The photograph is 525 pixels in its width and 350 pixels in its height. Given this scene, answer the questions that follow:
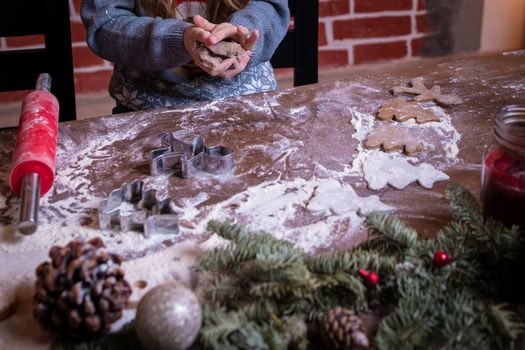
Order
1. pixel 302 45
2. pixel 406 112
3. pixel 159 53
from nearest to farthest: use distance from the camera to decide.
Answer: pixel 406 112 < pixel 159 53 < pixel 302 45

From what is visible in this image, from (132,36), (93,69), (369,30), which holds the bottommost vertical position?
(93,69)

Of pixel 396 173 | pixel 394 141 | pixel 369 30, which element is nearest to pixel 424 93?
pixel 394 141

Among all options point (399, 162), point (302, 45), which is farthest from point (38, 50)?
point (399, 162)

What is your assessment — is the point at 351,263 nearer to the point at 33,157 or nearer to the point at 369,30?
the point at 33,157

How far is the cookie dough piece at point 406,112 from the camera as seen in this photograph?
1049 mm

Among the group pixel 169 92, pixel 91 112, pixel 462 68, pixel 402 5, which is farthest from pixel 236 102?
pixel 402 5

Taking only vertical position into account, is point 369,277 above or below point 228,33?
below

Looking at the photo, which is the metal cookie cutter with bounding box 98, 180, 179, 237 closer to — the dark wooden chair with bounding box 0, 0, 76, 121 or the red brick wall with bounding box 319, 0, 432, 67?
the dark wooden chair with bounding box 0, 0, 76, 121

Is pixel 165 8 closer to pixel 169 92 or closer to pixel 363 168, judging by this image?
pixel 169 92

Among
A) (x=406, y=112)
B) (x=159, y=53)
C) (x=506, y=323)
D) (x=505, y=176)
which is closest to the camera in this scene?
(x=506, y=323)

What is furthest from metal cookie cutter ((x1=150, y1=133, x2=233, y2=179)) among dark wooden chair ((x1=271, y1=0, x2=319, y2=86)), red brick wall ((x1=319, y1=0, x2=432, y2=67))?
red brick wall ((x1=319, y1=0, x2=432, y2=67))

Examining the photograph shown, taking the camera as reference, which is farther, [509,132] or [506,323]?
[509,132]

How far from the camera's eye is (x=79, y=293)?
560 millimetres

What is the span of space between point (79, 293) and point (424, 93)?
2.49 feet
